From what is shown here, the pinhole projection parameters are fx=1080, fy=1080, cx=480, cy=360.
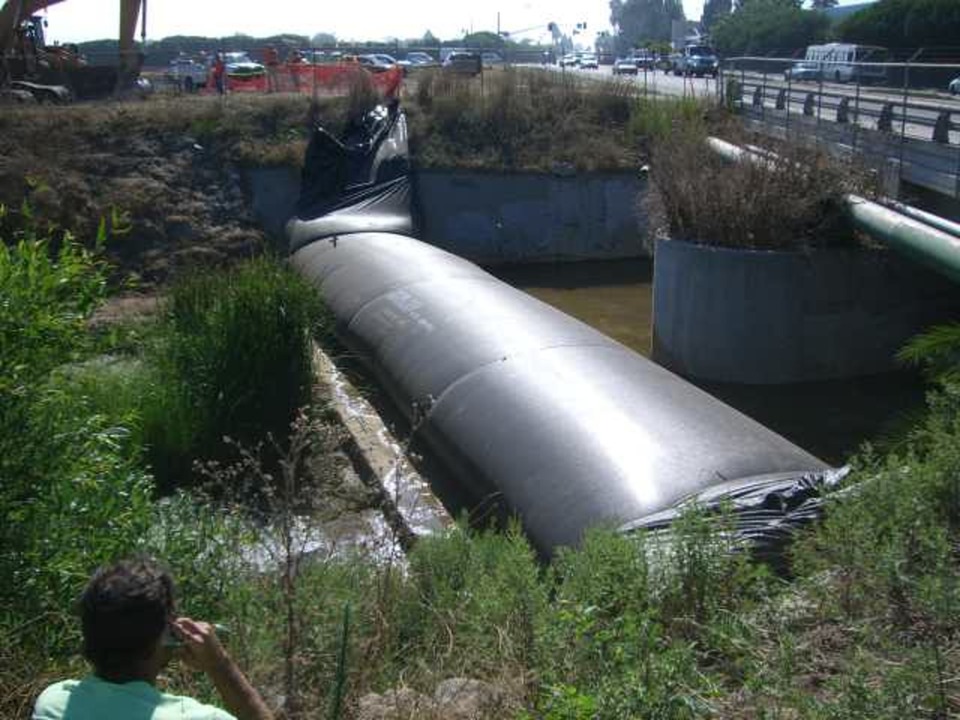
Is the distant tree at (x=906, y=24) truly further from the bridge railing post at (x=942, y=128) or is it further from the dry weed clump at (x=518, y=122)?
the bridge railing post at (x=942, y=128)

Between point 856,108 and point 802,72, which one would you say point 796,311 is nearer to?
point 856,108

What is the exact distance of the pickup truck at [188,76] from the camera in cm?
3187

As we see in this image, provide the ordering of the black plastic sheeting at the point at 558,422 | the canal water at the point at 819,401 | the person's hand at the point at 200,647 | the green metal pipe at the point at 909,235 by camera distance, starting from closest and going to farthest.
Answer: the person's hand at the point at 200,647 < the black plastic sheeting at the point at 558,422 < the green metal pipe at the point at 909,235 < the canal water at the point at 819,401

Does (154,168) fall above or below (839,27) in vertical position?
below

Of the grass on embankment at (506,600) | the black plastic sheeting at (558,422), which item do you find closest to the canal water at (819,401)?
the black plastic sheeting at (558,422)

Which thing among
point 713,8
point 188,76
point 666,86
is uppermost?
point 713,8

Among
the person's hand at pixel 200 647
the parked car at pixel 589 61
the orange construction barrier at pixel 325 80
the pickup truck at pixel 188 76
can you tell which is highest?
the parked car at pixel 589 61

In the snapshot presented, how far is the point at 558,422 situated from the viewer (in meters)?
7.11

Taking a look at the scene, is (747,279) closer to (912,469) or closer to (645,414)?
(645,414)

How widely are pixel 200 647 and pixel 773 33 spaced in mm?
64334

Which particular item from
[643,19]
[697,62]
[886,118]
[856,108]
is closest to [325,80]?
[856,108]

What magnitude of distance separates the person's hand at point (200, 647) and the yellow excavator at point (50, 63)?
22756mm

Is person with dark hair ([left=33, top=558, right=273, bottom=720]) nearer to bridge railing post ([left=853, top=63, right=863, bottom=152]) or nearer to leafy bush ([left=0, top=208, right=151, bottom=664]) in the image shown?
leafy bush ([left=0, top=208, right=151, bottom=664])

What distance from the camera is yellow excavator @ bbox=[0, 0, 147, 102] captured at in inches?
919
